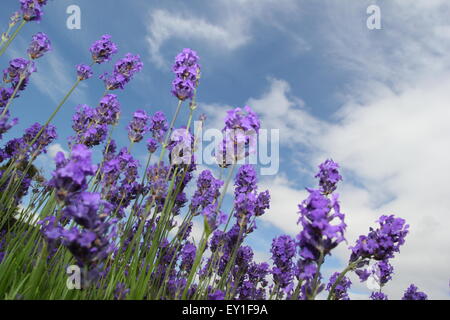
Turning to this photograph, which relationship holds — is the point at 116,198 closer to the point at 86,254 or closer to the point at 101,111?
the point at 101,111

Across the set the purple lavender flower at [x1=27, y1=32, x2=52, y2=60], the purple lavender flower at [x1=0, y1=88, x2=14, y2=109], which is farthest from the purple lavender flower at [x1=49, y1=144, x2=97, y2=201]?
the purple lavender flower at [x1=0, y1=88, x2=14, y2=109]

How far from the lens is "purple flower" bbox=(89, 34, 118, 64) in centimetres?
512

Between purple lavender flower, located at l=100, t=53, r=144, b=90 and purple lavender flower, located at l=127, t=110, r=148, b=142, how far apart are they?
88cm

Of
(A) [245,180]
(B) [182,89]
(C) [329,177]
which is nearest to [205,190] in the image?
(A) [245,180]

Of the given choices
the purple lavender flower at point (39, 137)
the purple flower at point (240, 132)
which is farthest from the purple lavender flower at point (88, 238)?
the purple lavender flower at point (39, 137)

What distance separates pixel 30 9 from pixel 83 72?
1011 mm

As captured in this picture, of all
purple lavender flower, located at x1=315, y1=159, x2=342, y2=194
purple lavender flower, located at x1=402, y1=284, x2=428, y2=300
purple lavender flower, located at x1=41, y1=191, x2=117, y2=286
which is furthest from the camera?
purple lavender flower, located at x1=402, y1=284, x2=428, y2=300

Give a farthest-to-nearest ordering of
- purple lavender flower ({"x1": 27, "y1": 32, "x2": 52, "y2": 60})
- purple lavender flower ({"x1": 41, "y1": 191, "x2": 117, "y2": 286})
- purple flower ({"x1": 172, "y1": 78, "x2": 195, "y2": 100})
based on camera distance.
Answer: purple lavender flower ({"x1": 27, "y1": 32, "x2": 52, "y2": 60})
purple flower ({"x1": 172, "y1": 78, "x2": 195, "y2": 100})
purple lavender flower ({"x1": 41, "y1": 191, "x2": 117, "y2": 286})

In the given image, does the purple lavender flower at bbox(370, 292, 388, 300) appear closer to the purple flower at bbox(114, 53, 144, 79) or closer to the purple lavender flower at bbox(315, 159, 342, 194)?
the purple lavender flower at bbox(315, 159, 342, 194)

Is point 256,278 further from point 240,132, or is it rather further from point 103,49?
point 103,49

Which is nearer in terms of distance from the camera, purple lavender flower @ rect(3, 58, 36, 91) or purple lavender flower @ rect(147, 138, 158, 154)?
purple lavender flower @ rect(147, 138, 158, 154)

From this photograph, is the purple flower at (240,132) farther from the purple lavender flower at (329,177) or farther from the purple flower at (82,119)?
the purple flower at (82,119)

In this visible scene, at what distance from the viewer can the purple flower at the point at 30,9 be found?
14.7 feet
